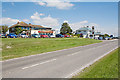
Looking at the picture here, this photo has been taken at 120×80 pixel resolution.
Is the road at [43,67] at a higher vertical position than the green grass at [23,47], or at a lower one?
lower

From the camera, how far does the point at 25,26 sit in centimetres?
6956

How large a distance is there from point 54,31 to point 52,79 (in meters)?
68.4

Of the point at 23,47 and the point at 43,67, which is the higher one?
the point at 23,47

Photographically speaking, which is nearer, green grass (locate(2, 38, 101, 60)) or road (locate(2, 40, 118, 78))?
road (locate(2, 40, 118, 78))

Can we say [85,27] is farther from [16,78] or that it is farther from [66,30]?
[16,78]

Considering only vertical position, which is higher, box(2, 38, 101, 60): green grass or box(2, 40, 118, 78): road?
box(2, 38, 101, 60): green grass

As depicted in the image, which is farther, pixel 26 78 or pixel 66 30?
pixel 66 30

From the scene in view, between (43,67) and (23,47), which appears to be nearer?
(43,67)

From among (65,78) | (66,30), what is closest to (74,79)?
(65,78)

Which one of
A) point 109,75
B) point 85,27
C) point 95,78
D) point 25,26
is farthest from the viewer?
point 85,27

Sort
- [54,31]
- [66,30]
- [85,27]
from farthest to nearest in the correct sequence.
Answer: [85,27] → [66,30] → [54,31]

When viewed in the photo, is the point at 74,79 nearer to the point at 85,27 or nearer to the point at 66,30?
the point at 66,30

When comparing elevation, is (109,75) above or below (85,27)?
below

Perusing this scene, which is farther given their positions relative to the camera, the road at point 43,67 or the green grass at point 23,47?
the green grass at point 23,47
